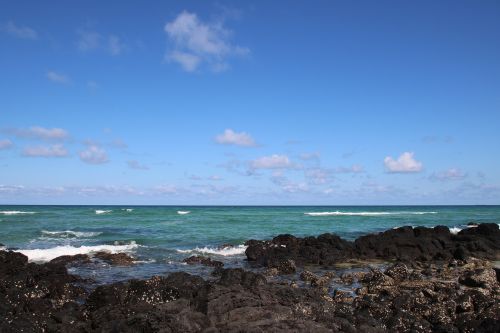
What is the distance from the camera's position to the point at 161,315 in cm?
869

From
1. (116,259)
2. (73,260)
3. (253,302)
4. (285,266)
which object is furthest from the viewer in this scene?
(116,259)

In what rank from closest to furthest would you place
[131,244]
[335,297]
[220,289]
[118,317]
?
[118,317], [220,289], [335,297], [131,244]

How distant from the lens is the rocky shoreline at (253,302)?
9109mm

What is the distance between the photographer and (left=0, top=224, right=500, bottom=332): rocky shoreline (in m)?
9.11

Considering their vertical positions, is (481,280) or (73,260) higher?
(481,280)

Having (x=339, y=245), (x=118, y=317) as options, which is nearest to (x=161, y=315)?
(x=118, y=317)

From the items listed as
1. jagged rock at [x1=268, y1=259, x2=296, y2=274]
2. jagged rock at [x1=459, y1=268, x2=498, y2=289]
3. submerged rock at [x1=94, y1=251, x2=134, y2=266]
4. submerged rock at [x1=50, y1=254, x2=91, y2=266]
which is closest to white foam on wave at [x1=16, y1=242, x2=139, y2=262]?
submerged rock at [x1=94, y1=251, x2=134, y2=266]

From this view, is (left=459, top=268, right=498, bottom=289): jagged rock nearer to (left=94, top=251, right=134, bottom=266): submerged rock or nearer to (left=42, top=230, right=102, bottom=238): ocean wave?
(left=94, top=251, right=134, bottom=266): submerged rock

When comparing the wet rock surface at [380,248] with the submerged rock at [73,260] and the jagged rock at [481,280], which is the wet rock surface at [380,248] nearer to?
the jagged rock at [481,280]

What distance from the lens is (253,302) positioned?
9883mm

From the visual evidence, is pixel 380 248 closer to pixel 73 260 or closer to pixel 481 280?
pixel 481 280

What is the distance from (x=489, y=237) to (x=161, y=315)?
24509 millimetres

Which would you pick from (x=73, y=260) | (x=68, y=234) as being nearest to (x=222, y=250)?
(x=73, y=260)

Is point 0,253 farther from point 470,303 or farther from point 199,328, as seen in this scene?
point 470,303
